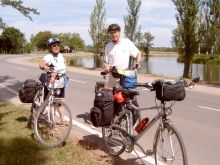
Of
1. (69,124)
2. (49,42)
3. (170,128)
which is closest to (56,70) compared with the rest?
(49,42)

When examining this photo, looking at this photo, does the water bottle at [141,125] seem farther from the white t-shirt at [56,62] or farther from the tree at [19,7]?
the tree at [19,7]

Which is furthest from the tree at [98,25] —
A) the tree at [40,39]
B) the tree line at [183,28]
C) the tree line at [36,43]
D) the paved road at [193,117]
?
the tree at [40,39]

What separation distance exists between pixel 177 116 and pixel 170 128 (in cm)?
496

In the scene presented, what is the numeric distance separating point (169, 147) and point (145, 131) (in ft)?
1.94

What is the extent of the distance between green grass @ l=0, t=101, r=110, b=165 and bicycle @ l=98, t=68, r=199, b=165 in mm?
394

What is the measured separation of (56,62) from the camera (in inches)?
268

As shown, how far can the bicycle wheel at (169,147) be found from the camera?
4.37 metres

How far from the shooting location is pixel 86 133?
7.28 m

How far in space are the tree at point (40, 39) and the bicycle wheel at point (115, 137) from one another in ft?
417

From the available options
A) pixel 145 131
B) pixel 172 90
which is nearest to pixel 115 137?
pixel 145 131

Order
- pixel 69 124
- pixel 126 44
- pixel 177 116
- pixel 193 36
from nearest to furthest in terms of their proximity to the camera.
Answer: pixel 69 124
pixel 126 44
pixel 177 116
pixel 193 36

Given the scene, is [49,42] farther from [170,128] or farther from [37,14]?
[37,14]

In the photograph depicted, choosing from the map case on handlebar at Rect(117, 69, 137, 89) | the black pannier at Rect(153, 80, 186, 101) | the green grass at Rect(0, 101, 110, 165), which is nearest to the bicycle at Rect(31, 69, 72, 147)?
the green grass at Rect(0, 101, 110, 165)

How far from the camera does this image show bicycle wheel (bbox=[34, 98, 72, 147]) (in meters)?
6.09
